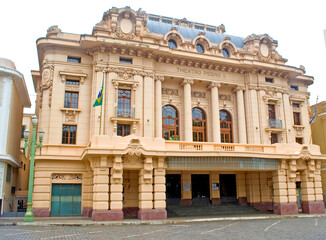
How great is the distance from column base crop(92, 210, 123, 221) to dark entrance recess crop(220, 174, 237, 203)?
1289cm

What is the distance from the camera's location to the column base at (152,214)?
2292 centimetres

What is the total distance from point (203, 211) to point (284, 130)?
13.2 meters

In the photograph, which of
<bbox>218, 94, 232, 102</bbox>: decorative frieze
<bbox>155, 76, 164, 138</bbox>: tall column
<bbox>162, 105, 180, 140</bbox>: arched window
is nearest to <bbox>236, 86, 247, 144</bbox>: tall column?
<bbox>218, 94, 232, 102</bbox>: decorative frieze

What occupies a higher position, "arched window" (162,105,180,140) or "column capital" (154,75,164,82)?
"column capital" (154,75,164,82)

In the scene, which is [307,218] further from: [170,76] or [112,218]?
[170,76]

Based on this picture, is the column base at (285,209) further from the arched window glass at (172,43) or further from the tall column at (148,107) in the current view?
the arched window glass at (172,43)

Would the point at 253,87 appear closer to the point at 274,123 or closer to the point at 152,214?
the point at 274,123

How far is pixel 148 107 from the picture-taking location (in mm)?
29953

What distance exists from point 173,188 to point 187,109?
784 centimetres

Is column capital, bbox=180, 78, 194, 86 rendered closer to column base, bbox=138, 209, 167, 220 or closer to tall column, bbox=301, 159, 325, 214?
tall column, bbox=301, 159, 325, 214

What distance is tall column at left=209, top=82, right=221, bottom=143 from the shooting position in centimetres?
3234

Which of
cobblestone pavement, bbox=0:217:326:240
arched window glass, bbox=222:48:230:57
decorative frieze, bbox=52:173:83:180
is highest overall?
arched window glass, bbox=222:48:230:57

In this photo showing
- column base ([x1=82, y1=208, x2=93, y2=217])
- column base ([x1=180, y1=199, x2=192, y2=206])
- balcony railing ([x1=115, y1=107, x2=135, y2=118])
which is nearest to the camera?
column base ([x1=82, y1=208, x2=93, y2=217])

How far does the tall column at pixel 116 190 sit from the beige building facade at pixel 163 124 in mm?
70
